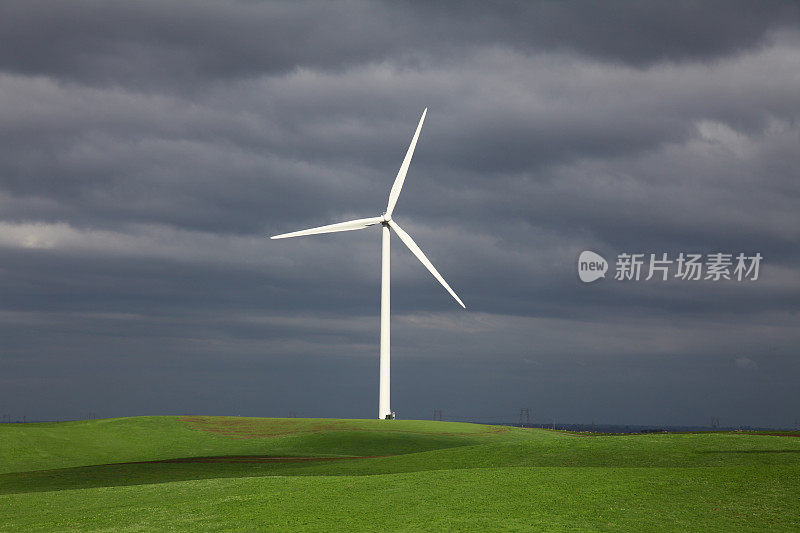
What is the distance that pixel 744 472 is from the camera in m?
33.3

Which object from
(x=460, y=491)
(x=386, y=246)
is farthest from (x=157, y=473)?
(x=386, y=246)

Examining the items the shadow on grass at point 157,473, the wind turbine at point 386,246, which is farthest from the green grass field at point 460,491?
the wind turbine at point 386,246

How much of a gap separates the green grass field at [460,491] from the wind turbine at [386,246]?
31806 mm

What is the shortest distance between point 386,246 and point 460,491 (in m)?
63.7

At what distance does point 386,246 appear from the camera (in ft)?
311

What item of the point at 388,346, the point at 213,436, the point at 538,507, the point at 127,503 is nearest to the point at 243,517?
the point at 127,503

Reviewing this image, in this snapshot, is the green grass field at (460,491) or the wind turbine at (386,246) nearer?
the green grass field at (460,491)

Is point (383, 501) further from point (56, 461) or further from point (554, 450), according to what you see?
point (56, 461)

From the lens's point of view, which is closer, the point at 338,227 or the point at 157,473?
the point at 157,473

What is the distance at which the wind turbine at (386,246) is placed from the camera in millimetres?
92000

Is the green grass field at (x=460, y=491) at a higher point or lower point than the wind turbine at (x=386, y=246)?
lower

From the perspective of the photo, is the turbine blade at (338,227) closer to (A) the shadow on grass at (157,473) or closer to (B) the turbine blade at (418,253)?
(B) the turbine blade at (418,253)

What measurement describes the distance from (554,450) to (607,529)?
75.4ft

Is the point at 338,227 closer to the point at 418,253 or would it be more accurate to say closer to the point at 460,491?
the point at 418,253
